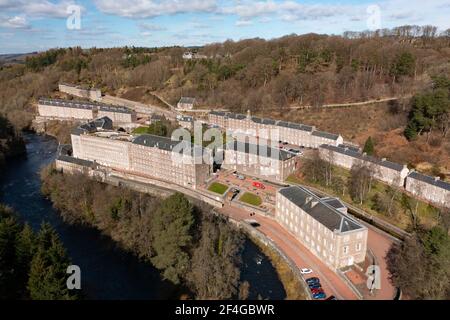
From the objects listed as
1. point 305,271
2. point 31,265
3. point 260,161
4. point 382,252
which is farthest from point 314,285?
A: point 260,161

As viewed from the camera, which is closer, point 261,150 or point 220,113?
point 261,150

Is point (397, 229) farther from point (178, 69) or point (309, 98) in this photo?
point (178, 69)

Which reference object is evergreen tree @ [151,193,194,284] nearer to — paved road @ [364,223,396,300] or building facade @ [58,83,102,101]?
paved road @ [364,223,396,300]

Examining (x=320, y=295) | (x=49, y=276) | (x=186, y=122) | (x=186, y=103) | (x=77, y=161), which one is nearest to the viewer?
(x=49, y=276)

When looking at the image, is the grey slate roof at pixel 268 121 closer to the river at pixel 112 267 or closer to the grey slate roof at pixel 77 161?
the grey slate roof at pixel 77 161

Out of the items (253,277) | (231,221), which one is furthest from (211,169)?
(253,277)

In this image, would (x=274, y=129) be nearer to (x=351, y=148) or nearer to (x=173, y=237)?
(x=351, y=148)

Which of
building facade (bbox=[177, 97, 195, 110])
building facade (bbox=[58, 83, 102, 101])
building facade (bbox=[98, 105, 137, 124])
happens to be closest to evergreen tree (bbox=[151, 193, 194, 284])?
building facade (bbox=[98, 105, 137, 124])
